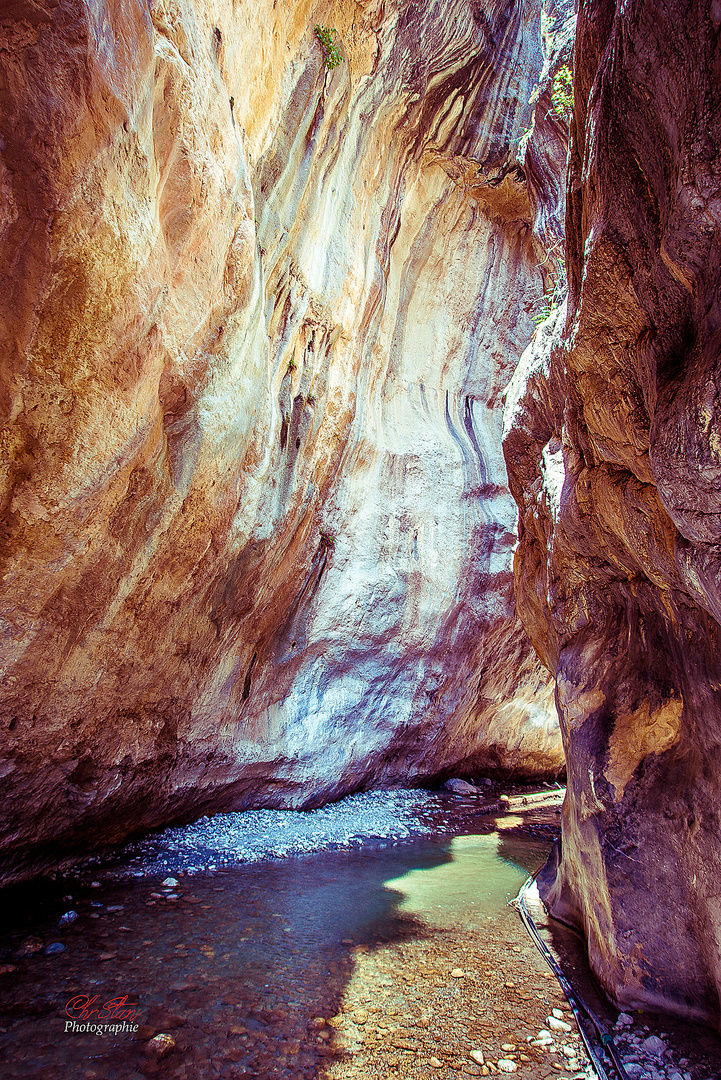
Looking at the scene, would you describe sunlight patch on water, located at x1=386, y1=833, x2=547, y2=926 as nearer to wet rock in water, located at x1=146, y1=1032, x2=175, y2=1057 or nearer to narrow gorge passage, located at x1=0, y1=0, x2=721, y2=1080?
narrow gorge passage, located at x1=0, y1=0, x2=721, y2=1080

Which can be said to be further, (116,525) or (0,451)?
(116,525)

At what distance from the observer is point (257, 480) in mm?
7781

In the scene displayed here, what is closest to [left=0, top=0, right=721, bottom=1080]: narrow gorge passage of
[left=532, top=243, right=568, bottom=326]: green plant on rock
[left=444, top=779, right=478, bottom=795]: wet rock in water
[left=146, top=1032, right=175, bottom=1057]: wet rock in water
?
[left=146, top=1032, right=175, bottom=1057]: wet rock in water

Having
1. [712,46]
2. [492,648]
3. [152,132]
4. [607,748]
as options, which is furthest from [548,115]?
[492,648]

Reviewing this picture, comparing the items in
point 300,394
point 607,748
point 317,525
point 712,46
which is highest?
point 300,394

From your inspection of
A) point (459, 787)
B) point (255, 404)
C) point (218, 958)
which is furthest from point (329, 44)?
point (459, 787)

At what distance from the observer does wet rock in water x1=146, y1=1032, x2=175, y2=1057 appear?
341cm

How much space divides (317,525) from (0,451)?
629 cm

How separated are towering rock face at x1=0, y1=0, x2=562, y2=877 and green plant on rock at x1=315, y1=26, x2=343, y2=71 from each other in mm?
119

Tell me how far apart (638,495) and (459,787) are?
10507 mm

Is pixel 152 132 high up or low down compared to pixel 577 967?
up

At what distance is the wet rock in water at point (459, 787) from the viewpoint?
12.6 m

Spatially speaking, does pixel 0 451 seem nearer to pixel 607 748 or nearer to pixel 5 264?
pixel 5 264

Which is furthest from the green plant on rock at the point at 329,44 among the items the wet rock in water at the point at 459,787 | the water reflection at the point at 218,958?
the wet rock in water at the point at 459,787
